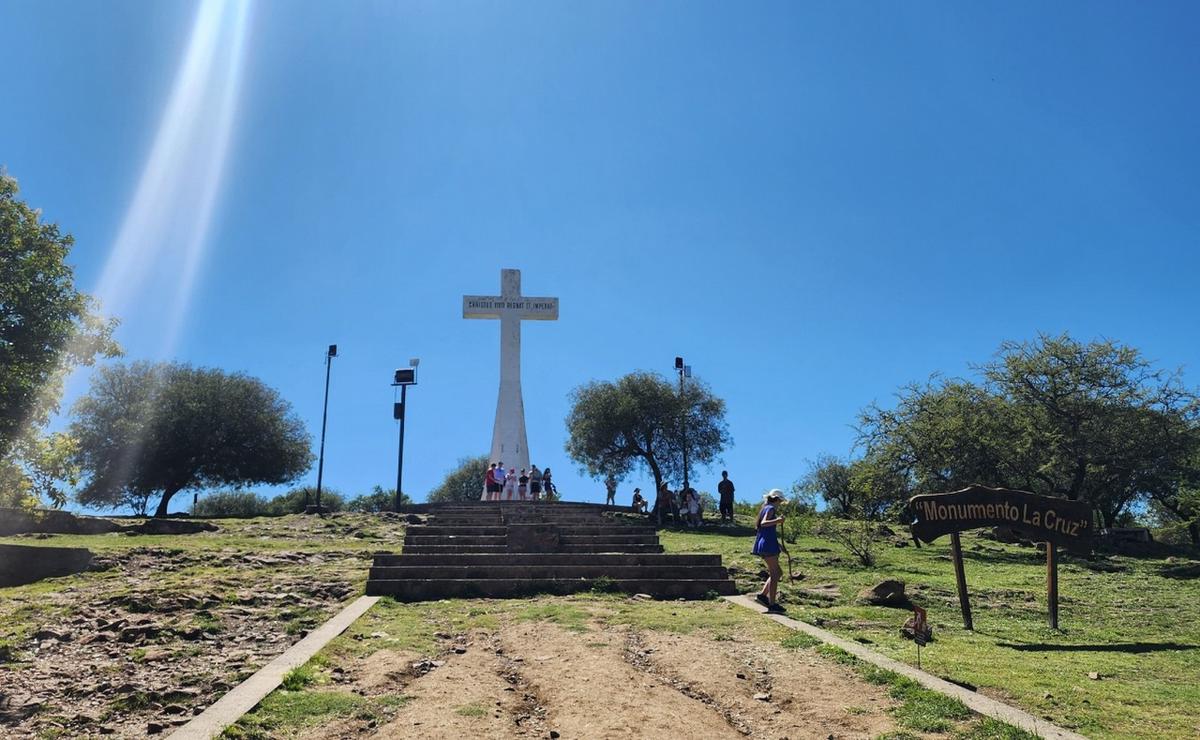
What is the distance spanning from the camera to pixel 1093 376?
73.3 feet

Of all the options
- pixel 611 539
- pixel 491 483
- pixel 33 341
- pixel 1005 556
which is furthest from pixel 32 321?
pixel 1005 556

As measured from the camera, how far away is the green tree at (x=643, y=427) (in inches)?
1228

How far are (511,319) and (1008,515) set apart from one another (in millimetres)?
24755

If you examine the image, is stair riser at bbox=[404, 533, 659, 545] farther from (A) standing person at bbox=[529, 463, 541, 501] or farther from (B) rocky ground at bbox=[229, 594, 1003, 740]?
(A) standing person at bbox=[529, 463, 541, 501]

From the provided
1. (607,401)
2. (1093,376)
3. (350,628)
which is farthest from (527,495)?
(350,628)

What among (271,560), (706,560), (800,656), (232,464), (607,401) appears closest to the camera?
(800,656)

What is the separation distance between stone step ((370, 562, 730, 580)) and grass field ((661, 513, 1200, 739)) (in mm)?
836

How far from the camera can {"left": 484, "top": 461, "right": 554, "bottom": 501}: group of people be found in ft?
87.6

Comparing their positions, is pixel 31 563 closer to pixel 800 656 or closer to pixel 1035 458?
pixel 800 656

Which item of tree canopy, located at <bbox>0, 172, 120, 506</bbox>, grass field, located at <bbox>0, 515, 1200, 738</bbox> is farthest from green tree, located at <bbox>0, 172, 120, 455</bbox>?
grass field, located at <bbox>0, 515, 1200, 738</bbox>

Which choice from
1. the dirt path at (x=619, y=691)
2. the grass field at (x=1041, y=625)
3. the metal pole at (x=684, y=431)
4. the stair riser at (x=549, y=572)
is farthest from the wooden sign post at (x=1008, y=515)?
the metal pole at (x=684, y=431)

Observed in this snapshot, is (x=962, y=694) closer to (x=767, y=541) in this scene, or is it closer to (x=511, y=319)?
(x=767, y=541)

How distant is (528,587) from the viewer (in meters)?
12.5

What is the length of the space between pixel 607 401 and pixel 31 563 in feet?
69.7
